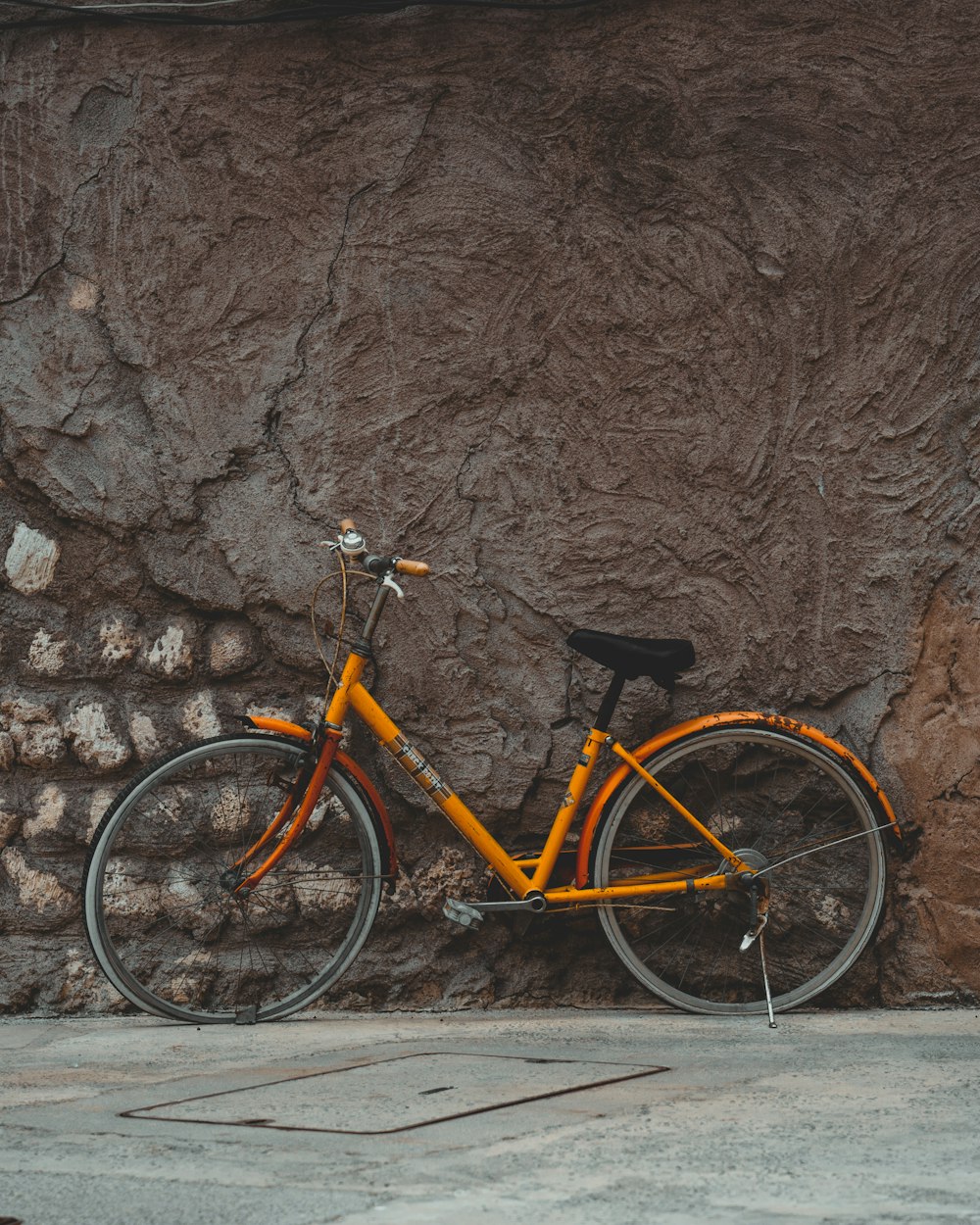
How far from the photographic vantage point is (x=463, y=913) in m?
3.26

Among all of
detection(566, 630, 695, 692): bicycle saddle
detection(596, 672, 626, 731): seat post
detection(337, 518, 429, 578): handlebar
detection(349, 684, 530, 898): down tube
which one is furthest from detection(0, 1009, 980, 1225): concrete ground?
detection(337, 518, 429, 578): handlebar

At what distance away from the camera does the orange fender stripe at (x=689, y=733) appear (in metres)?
3.29

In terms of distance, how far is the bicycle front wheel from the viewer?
351cm

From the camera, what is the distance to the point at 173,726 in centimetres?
357

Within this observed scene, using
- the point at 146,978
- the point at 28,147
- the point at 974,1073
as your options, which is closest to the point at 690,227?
the point at 28,147

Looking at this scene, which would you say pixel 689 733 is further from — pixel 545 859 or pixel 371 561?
pixel 371 561

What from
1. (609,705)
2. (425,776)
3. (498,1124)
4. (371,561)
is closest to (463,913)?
(425,776)

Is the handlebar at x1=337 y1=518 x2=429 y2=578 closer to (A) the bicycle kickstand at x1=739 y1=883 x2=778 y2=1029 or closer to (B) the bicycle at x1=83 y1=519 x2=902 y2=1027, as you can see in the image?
(B) the bicycle at x1=83 y1=519 x2=902 y2=1027

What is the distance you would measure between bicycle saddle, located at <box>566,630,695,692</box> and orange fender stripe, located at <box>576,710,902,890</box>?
0.15 metres

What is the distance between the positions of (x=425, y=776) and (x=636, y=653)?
619 mm

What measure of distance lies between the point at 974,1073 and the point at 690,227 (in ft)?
7.21

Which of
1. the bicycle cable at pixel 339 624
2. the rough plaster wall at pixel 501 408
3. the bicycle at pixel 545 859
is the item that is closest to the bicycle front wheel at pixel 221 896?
the bicycle at pixel 545 859

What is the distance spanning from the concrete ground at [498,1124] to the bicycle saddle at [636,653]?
854mm

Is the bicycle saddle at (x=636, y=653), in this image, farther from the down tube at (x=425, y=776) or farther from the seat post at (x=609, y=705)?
the down tube at (x=425, y=776)
